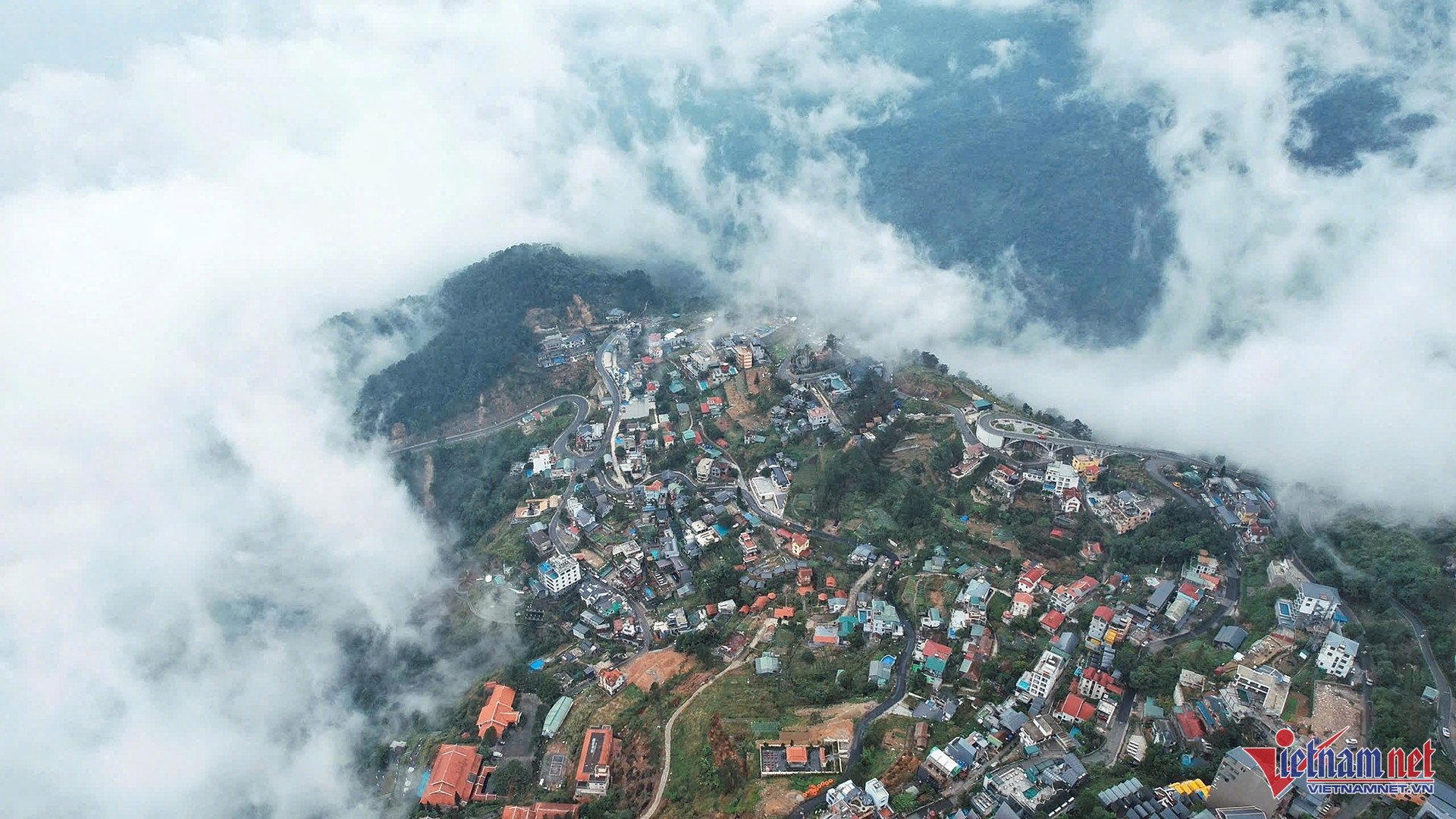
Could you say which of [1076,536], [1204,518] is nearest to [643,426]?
[1076,536]

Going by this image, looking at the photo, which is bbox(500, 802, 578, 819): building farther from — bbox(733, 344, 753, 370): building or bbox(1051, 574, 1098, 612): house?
bbox(733, 344, 753, 370): building

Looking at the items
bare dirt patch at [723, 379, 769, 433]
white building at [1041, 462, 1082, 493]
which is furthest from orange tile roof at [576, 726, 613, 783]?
white building at [1041, 462, 1082, 493]

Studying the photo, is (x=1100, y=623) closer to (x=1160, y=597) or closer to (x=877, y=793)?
(x=1160, y=597)

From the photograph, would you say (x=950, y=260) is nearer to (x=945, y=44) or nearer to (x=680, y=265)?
(x=680, y=265)

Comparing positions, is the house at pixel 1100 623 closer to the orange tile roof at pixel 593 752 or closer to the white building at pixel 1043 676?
the white building at pixel 1043 676

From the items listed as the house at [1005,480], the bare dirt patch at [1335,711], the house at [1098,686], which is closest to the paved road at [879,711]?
the house at [1098,686]

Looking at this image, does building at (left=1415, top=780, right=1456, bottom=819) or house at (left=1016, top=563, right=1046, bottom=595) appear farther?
house at (left=1016, top=563, right=1046, bottom=595)

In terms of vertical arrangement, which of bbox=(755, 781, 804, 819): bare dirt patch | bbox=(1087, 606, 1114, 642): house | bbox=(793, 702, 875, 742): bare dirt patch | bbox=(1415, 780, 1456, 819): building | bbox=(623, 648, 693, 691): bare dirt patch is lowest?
bbox=(755, 781, 804, 819): bare dirt patch
